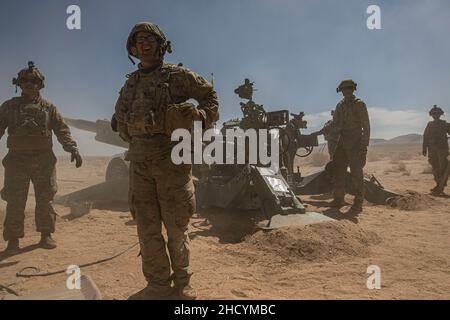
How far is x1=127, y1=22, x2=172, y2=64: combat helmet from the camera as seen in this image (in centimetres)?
283

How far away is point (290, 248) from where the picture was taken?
164 inches

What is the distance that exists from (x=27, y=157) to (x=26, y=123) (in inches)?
19.1

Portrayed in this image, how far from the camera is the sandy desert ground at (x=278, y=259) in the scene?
3104 mm

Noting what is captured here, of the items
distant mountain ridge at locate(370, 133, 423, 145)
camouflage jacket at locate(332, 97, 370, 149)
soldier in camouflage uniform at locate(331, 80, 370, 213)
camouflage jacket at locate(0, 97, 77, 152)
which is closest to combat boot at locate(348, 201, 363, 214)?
soldier in camouflage uniform at locate(331, 80, 370, 213)

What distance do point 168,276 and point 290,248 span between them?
71.6 inches

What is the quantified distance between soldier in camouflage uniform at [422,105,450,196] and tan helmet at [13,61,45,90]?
10.5m

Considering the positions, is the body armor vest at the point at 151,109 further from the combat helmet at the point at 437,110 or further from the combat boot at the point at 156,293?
the combat helmet at the point at 437,110

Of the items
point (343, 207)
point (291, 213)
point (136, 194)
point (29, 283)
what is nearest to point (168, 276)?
point (136, 194)

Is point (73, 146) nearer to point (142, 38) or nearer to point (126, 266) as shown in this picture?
point (126, 266)

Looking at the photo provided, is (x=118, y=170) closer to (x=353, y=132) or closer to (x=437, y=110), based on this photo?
(x=353, y=132)

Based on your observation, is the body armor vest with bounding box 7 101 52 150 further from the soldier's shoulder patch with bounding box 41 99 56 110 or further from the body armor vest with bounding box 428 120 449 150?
the body armor vest with bounding box 428 120 449 150

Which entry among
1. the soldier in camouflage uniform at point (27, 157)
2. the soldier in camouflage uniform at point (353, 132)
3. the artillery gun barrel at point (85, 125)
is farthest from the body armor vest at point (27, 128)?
the artillery gun barrel at point (85, 125)

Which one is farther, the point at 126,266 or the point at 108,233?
the point at 108,233

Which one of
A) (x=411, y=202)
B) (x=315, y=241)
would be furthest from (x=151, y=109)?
(x=411, y=202)
